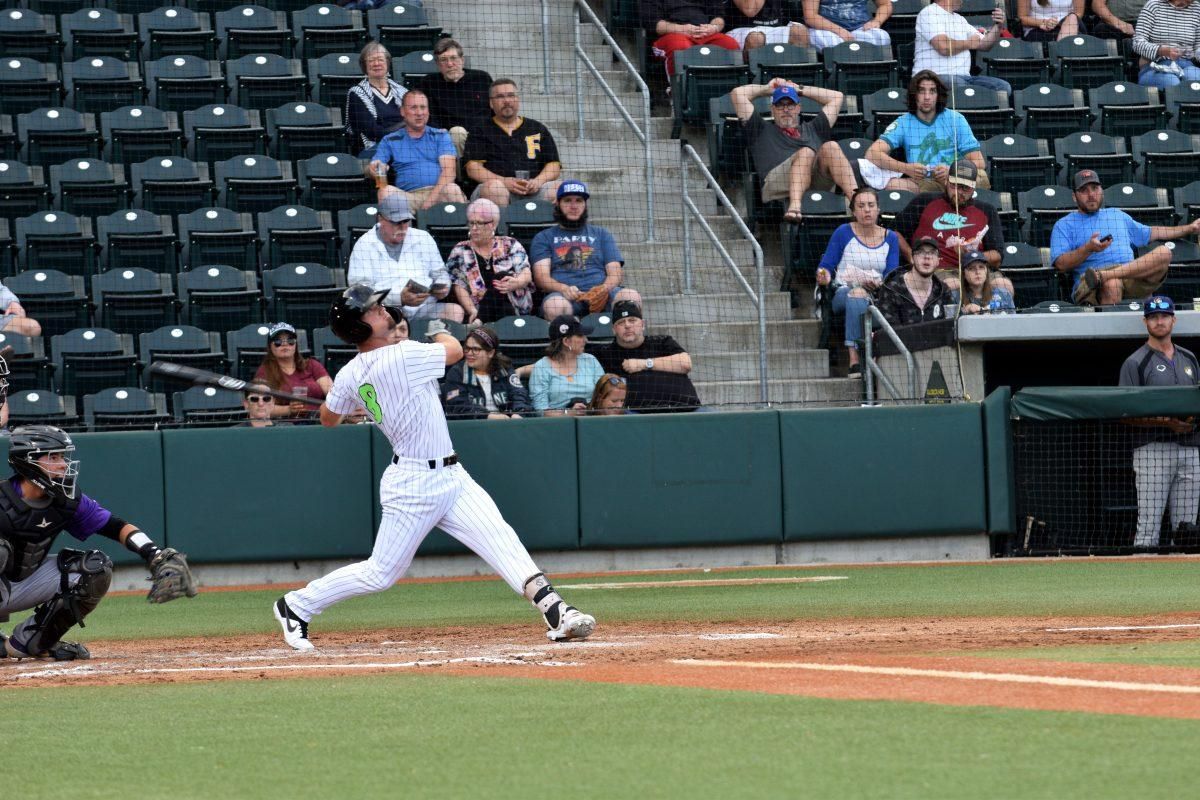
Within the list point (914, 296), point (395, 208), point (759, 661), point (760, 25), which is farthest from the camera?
point (760, 25)

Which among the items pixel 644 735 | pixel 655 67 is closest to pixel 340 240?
pixel 655 67

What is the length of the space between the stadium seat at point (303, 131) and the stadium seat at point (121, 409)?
11.8ft

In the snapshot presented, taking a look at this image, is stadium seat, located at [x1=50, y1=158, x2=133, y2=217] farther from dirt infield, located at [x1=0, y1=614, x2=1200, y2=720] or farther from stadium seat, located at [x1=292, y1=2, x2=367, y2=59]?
dirt infield, located at [x1=0, y1=614, x2=1200, y2=720]

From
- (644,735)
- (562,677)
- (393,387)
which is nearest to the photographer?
(644,735)

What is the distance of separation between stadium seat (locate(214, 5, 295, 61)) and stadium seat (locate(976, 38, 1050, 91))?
762 centimetres

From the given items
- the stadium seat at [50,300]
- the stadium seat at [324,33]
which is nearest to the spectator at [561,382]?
the stadium seat at [50,300]

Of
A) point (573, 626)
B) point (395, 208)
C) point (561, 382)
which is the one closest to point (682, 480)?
point (561, 382)

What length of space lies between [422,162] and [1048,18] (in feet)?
26.1

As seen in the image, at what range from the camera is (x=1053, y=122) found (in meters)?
18.0

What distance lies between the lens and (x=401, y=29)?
1783cm

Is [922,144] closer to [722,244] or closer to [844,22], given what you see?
[722,244]

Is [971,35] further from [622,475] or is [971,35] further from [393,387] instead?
[393,387]

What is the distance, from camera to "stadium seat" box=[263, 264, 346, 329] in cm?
1488

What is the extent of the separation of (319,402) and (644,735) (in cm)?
463
